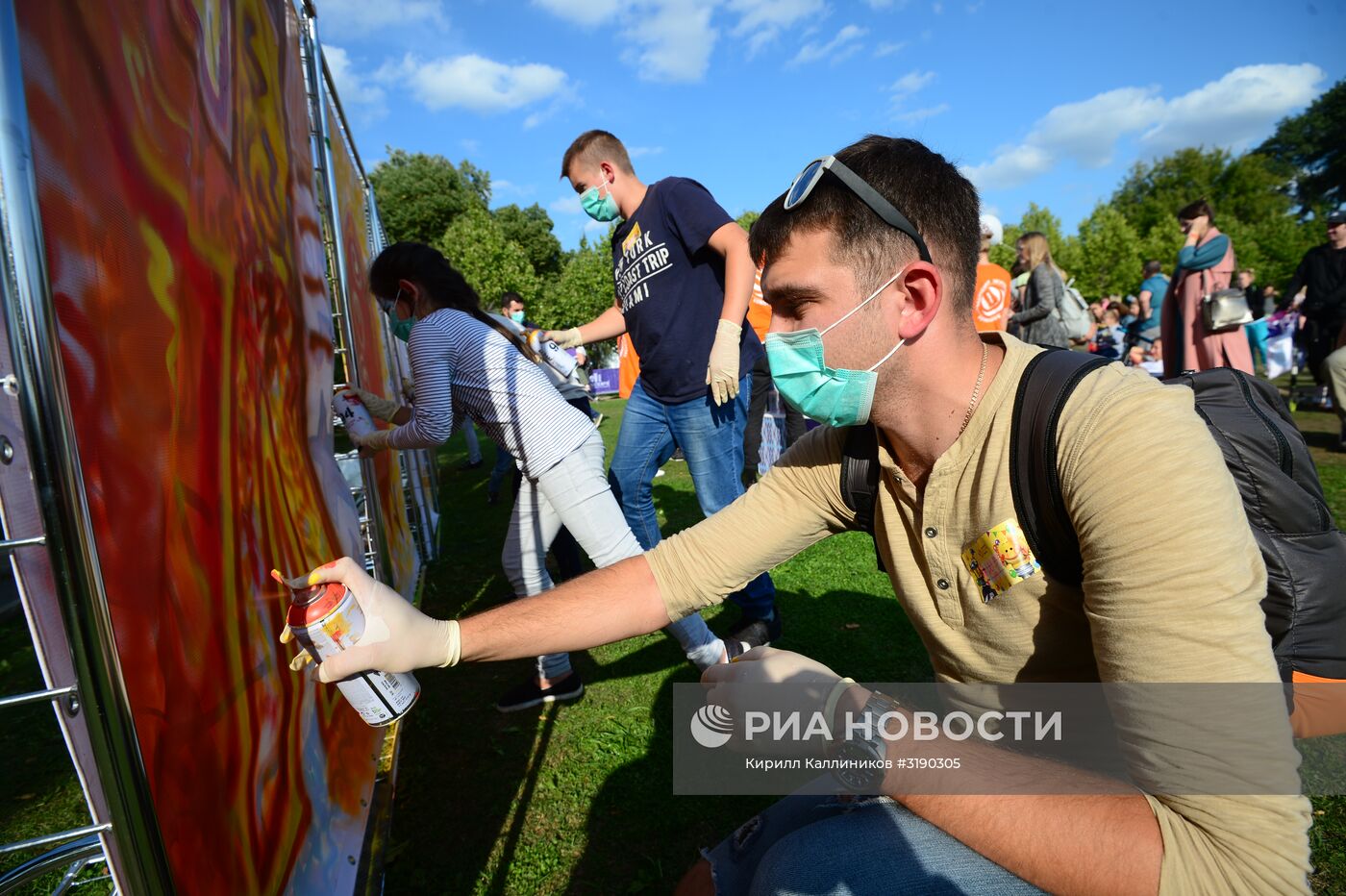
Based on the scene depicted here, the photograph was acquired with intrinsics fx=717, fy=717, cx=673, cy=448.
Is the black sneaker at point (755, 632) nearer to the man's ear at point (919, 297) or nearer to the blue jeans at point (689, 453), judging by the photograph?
the blue jeans at point (689, 453)

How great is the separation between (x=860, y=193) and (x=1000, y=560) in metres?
0.78

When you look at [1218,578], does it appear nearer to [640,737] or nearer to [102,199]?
[102,199]

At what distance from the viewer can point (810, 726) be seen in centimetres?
146

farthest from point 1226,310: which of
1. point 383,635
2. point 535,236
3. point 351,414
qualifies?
point 535,236

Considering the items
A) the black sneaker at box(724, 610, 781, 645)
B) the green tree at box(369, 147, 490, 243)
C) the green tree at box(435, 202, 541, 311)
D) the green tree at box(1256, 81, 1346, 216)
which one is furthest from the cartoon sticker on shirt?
the green tree at box(1256, 81, 1346, 216)

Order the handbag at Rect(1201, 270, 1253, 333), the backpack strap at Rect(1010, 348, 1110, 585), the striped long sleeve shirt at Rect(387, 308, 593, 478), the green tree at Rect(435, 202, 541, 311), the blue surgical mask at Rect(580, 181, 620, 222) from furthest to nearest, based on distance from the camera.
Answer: the green tree at Rect(435, 202, 541, 311), the handbag at Rect(1201, 270, 1253, 333), the blue surgical mask at Rect(580, 181, 620, 222), the striped long sleeve shirt at Rect(387, 308, 593, 478), the backpack strap at Rect(1010, 348, 1110, 585)

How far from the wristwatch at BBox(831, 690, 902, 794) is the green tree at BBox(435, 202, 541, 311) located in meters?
24.6

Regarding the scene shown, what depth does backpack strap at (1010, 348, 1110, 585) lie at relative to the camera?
4.06ft

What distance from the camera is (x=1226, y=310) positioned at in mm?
5422

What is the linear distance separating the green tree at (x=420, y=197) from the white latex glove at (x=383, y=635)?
42.7m

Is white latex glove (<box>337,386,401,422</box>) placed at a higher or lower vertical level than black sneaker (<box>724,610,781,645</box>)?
higher

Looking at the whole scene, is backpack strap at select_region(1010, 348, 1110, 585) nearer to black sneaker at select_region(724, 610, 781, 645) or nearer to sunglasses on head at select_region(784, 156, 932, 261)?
sunglasses on head at select_region(784, 156, 932, 261)

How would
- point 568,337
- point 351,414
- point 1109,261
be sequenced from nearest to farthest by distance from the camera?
point 351,414 → point 568,337 → point 1109,261

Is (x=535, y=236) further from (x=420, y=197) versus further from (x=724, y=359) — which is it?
(x=724, y=359)
